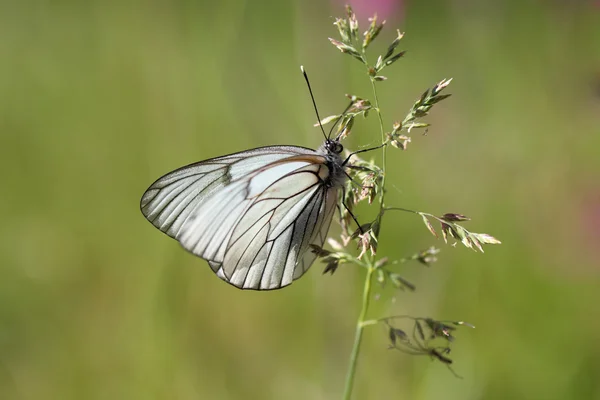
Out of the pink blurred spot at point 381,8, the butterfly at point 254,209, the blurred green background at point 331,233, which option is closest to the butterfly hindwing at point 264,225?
the butterfly at point 254,209

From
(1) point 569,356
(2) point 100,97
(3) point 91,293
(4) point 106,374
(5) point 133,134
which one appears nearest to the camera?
(1) point 569,356

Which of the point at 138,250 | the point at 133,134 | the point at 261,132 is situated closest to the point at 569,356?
the point at 261,132

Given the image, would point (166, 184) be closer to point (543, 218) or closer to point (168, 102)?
point (543, 218)

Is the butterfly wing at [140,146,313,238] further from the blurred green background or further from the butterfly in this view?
the blurred green background

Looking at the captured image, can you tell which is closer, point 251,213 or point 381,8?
point 251,213

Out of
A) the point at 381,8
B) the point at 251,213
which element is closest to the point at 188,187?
the point at 251,213

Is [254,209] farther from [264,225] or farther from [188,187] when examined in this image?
[188,187]

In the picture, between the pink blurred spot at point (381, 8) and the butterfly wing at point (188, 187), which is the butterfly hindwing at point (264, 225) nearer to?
the butterfly wing at point (188, 187)

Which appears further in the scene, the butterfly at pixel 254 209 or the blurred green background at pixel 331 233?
the blurred green background at pixel 331 233
